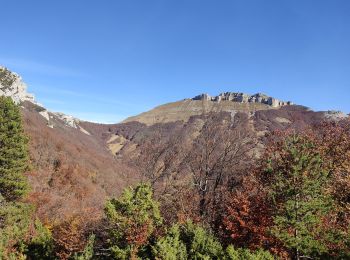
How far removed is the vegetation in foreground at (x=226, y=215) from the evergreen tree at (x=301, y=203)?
52 millimetres

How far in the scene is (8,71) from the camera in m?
116

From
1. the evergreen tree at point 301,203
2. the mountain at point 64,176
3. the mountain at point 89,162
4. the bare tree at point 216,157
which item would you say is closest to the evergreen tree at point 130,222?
A: the evergreen tree at point 301,203

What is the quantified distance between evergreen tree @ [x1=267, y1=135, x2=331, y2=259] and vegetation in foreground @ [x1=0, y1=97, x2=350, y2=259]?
52mm

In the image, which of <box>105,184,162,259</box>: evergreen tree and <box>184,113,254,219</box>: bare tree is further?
<box>184,113,254,219</box>: bare tree

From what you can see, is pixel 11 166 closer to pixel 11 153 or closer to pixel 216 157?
pixel 11 153

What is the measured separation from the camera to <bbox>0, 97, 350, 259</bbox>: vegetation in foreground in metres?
20.8

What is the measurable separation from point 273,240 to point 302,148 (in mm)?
5584

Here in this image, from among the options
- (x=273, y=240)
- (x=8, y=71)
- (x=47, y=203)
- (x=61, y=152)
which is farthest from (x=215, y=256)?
(x=8, y=71)

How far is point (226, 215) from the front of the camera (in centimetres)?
2738

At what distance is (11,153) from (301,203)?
103 ft

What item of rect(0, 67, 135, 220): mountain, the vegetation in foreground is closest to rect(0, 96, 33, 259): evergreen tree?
the vegetation in foreground

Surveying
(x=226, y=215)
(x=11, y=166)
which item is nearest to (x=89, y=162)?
(x=11, y=166)

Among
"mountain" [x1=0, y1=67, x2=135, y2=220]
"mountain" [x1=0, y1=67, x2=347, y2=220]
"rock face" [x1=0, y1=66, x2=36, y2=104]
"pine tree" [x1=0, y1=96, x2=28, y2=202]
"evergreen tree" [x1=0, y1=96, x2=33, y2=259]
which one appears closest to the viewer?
"mountain" [x1=0, y1=67, x2=347, y2=220]

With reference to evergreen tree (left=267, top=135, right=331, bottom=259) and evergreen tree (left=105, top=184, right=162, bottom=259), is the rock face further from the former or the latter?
evergreen tree (left=267, top=135, right=331, bottom=259)
